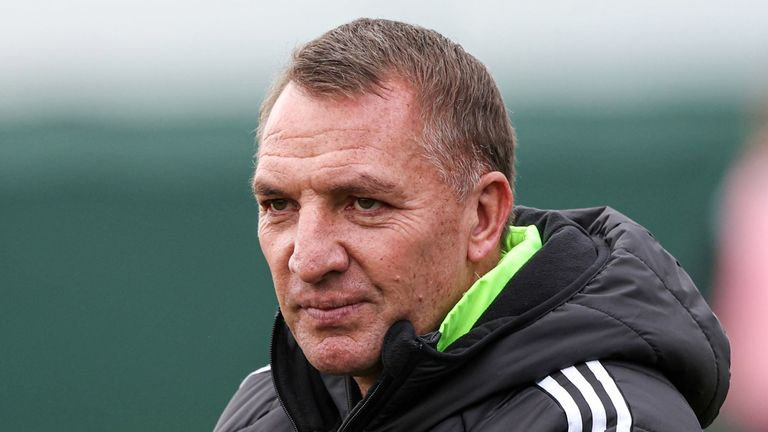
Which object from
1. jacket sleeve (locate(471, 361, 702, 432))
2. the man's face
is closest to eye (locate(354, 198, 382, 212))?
the man's face

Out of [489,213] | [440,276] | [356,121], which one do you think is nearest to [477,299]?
[440,276]

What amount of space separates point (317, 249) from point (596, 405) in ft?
1.76

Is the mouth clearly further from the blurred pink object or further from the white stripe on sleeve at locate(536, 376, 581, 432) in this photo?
the blurred pink object

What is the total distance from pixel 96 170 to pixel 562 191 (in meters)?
2.06

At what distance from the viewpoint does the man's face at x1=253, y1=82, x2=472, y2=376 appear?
2.33 meters

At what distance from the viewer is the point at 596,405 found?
2.14 m

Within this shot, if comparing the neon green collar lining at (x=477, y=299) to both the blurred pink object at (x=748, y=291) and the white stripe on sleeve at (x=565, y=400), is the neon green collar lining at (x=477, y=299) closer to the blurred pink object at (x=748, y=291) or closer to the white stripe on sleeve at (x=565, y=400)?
the white stripe on sleeve at (x=565, y=400)

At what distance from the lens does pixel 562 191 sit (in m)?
6.05

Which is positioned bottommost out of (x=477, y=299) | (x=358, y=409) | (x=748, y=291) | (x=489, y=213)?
(x=748, y=291)

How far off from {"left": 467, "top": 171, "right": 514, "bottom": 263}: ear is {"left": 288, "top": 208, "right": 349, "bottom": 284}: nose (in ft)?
0.88

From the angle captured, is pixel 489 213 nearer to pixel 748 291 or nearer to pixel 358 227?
pixel 358 227

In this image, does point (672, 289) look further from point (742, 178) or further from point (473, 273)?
point (742, 178)

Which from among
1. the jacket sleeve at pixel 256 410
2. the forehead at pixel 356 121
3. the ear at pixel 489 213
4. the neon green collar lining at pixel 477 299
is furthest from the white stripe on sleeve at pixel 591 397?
the jacket sleeve at pixel 256 410

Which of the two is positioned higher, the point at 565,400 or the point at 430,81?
the point at 430,81
